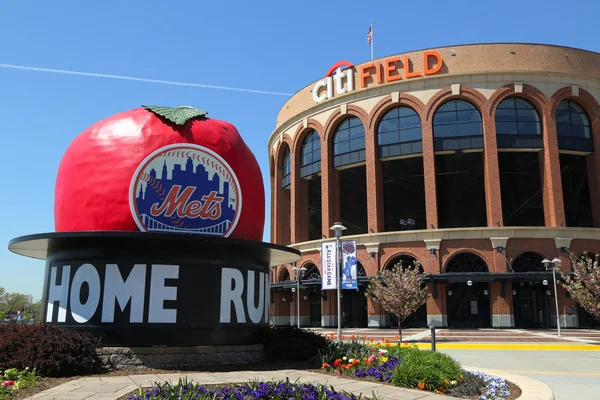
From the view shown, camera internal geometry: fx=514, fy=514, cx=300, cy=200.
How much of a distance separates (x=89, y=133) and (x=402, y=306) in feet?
68.4

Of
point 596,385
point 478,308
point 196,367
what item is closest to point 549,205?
point 478,308

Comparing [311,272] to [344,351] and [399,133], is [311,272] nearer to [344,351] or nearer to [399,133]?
[399,133]

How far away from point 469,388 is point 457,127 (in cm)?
3633

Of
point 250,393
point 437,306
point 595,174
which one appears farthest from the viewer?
point 595,174

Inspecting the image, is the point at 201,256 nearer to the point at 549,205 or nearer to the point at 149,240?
the point at 149,240

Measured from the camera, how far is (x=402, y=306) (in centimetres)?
2980

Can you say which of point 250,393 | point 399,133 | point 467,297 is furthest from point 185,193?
point 467,297

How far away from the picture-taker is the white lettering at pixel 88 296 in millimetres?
13102

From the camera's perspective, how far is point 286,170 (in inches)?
2221

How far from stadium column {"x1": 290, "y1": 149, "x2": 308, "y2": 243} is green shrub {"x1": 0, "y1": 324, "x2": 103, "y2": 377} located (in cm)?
3960

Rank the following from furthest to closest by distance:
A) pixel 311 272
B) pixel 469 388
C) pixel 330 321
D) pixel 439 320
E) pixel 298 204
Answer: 1. pixel 298 204
2. pixel 311 272
3. pixel 330 321
4. pixel 439 320
5. pixel 469 388

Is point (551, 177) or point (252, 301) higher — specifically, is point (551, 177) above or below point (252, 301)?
above

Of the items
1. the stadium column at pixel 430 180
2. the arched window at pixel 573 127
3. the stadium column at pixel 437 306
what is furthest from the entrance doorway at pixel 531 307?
the arched window at pixel 573 127

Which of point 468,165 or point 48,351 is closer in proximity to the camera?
point 48,351
